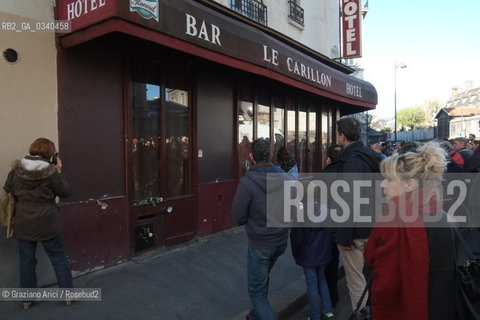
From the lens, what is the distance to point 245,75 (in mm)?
7242

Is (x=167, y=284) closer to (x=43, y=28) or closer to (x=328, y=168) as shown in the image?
(x=328, y=168)

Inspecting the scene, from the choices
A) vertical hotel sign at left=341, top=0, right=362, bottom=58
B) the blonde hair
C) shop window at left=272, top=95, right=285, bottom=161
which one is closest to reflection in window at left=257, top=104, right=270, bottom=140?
shop window at left=272, top=95, right=285, bottom=161

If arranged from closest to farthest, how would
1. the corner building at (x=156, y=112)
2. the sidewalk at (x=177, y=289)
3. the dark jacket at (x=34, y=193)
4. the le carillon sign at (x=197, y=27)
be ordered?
the dark jacket at (x=34, y=193) < the sidewalk at (x=177, y=289) < the le carillon sign at (x=197, y=27) < the corner building at (x=156, y=112)

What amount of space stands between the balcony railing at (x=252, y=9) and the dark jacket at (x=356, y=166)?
529 centimetres

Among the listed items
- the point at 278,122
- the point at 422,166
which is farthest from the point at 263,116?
the point at 422,166

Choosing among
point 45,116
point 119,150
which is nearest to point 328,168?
point 119,150

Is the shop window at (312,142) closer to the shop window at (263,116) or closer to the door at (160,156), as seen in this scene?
the shop window at (263,116)

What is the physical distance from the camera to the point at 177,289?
13.9 feet

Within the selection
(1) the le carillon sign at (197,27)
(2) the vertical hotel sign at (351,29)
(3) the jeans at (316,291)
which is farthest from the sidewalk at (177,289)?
(2) the vertical hotel sign at (351,29)

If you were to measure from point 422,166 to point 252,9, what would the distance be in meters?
6.93

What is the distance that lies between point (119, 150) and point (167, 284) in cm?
182

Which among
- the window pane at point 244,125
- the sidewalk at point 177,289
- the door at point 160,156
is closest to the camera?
the sidewalk at point 177,289

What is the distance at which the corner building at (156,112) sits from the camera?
426 cm

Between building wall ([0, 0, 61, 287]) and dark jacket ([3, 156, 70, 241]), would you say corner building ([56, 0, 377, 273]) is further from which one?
dark jacket ([3, 156, 70, 241])
